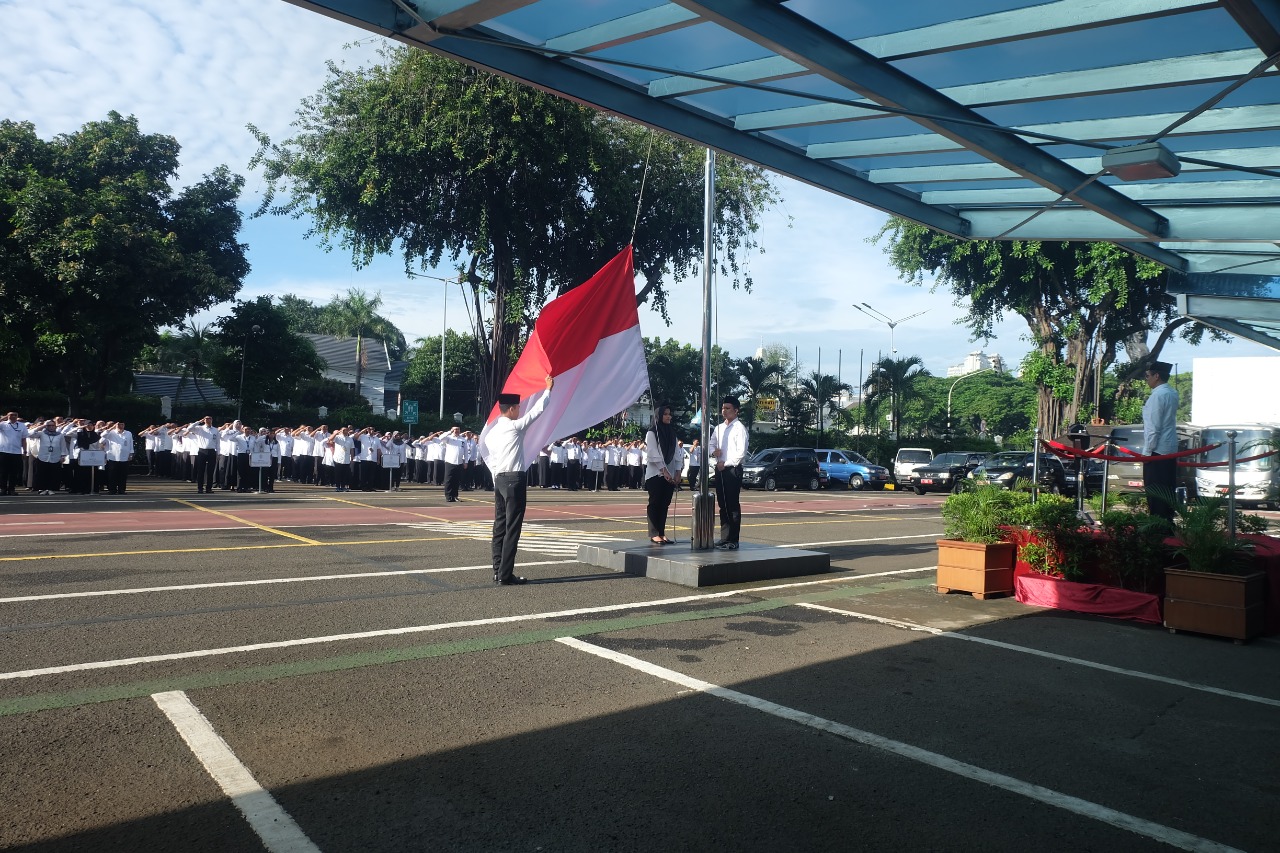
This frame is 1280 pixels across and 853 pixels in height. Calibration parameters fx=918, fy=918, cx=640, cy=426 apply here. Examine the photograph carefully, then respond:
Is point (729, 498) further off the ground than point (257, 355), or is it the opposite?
point (257, 355)

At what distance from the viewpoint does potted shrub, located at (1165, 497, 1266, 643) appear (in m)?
A: 7.55

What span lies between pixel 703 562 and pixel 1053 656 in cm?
371

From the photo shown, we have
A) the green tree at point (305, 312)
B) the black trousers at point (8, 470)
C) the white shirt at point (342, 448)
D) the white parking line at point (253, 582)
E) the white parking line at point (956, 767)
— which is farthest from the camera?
the green tree at point (305, 312)

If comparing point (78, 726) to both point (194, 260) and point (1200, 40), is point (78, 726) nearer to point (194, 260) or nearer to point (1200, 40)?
point (1200, 40)

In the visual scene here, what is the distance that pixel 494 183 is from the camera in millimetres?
30859

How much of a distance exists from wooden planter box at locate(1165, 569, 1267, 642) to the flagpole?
466cm

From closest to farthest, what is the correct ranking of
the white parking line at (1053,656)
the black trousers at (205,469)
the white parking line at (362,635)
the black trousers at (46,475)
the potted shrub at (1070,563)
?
the white parking line at (362,635), the white parking line at (1053,656), the potted shrub at (1070,563), the black trousers at (46,475), the black trousers at (205,469)

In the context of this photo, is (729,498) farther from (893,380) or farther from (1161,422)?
(893,380)

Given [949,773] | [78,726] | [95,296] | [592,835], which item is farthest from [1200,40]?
[95,296]

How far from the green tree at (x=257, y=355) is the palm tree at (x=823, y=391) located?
28200 millimetres

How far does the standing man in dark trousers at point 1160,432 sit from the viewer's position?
9.90 m

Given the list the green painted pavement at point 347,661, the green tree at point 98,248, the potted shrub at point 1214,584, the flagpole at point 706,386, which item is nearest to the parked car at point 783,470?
the green tree at point 98,248

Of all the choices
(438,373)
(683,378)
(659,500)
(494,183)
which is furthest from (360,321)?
(659,500)

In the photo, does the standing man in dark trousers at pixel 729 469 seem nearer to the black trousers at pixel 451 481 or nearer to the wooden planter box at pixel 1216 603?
the wooden planter box at pixel 1216 603
